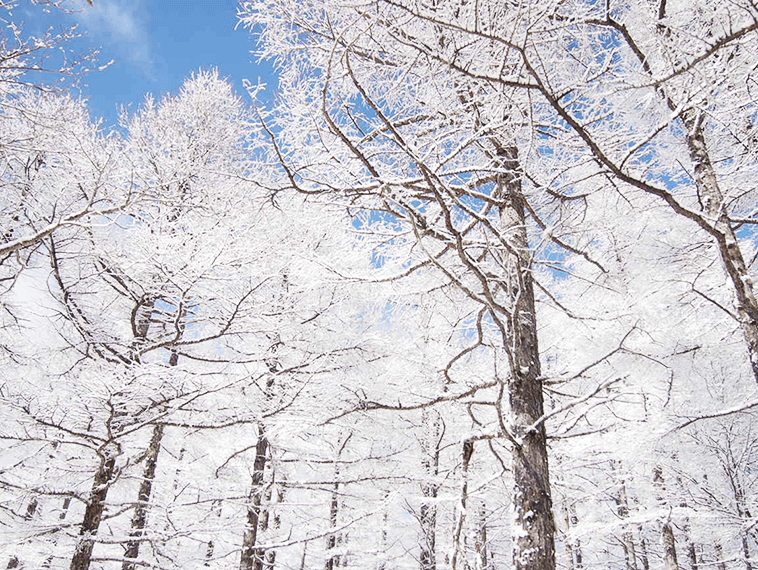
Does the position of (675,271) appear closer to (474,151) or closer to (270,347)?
(474,151)

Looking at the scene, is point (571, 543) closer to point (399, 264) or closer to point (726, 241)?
point (726, 241)

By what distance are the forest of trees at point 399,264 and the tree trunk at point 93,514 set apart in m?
0.04

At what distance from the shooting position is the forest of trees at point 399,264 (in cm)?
220

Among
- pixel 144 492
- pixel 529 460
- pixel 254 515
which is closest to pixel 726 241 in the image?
pixel 529 460

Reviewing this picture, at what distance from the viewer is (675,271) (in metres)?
5.49

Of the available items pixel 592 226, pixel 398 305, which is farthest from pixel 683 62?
pixel 398 305

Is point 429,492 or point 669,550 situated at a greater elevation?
point 429,492

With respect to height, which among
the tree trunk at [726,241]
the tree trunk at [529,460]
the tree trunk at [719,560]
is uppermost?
the tree trunk at [726,241]

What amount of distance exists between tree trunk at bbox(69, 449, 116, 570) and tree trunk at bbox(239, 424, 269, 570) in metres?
1.67

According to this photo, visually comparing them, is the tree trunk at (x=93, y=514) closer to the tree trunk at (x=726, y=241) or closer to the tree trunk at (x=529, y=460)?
the tree trunk at (x=529, y=460)

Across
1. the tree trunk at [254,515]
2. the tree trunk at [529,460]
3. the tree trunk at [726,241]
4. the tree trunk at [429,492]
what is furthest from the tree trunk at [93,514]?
the tree trunk at [726,241]

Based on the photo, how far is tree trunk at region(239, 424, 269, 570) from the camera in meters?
5.89

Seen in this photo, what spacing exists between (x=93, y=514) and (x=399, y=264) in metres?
4.17

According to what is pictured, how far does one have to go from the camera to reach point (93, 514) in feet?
15.0
